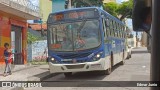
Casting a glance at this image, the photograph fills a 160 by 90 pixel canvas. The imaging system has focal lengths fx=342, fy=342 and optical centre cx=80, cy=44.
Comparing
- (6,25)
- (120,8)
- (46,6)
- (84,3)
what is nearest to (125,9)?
(120,8)

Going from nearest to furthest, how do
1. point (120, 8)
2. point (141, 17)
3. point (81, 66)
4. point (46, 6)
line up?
point (141, 17) < point (81, 66) < point (46, 6) < point (120, 8)

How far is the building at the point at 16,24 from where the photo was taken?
763 inches

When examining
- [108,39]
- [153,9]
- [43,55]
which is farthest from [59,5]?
[153,9]

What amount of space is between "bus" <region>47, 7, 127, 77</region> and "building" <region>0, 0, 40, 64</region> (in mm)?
4044

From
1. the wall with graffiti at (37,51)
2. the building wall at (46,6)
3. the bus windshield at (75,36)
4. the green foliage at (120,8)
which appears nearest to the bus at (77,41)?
the bus windshield at (75,36)

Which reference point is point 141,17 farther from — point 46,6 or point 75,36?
point 46,6

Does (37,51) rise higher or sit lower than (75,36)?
lower

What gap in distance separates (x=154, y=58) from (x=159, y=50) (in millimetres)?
96

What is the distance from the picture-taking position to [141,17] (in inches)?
146

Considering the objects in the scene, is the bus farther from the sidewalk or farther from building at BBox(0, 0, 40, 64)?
building at BBox(0, 0, 40, 64)

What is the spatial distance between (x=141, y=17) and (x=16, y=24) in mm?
19475

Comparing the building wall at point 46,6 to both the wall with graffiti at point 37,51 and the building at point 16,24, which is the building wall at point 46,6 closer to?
the wall with graffiti at point 37,51

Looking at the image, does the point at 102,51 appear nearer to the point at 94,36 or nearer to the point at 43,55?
the point at 94,36

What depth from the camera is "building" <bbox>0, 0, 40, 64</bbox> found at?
63.6ft
